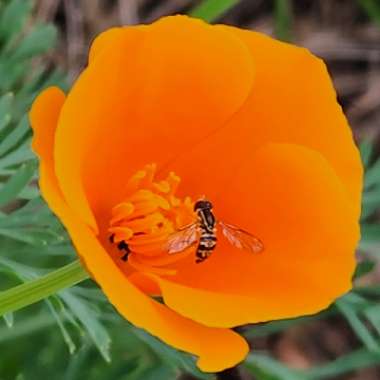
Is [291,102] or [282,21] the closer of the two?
[291,102]

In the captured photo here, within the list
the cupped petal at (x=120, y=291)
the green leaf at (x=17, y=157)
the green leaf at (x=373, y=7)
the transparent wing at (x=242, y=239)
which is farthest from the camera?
the green leaf at (x=373, y=7)

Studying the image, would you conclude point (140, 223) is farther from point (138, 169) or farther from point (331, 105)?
point (331, 105)

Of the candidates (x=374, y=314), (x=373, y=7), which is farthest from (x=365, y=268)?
(x=373, y=7)

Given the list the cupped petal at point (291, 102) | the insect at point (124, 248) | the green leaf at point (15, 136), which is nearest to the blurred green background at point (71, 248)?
the green leaf at point (15, 136)

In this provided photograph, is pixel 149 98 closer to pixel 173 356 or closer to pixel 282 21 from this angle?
pixel 173 356

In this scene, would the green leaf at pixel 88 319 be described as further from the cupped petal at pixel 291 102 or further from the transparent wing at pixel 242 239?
the cupped petal at pixel 291 102

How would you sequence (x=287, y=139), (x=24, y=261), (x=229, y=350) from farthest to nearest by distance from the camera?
1. (x=24, y=261)
2. (x=287, y=139)
3. (x=229, y=350)

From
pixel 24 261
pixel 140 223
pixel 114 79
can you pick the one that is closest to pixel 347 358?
pixel 24 261
